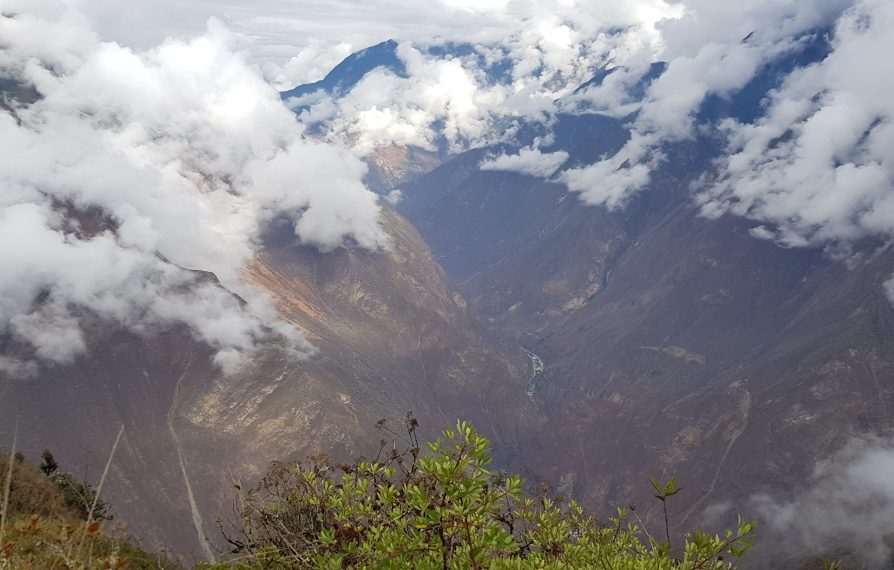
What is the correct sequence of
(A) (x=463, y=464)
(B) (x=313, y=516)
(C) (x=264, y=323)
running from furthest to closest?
(C) (x=264, y=323)
(B) (x=313, y=516)
(A) (x=463, y=464)

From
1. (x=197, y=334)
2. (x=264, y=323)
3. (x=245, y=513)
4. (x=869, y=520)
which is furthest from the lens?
(x=264, y=323)

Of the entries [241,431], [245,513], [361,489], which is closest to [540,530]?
[361,489]

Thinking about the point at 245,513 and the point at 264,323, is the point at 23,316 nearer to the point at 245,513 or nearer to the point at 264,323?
the point at 264,323

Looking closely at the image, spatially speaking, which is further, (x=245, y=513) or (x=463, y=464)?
(x=245, y=513)

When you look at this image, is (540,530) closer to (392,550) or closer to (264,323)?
(392,550)

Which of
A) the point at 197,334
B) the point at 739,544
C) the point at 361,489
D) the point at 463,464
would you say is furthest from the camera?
the point at 197,334

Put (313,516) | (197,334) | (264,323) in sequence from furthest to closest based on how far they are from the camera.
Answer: (264,323) → (197,334) → (313,516)

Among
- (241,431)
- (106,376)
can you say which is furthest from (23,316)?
(241,431)

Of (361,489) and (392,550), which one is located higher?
(392,550)

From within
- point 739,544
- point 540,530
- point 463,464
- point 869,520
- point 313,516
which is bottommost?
point 869,520

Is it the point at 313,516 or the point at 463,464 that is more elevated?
the point at 463,464
